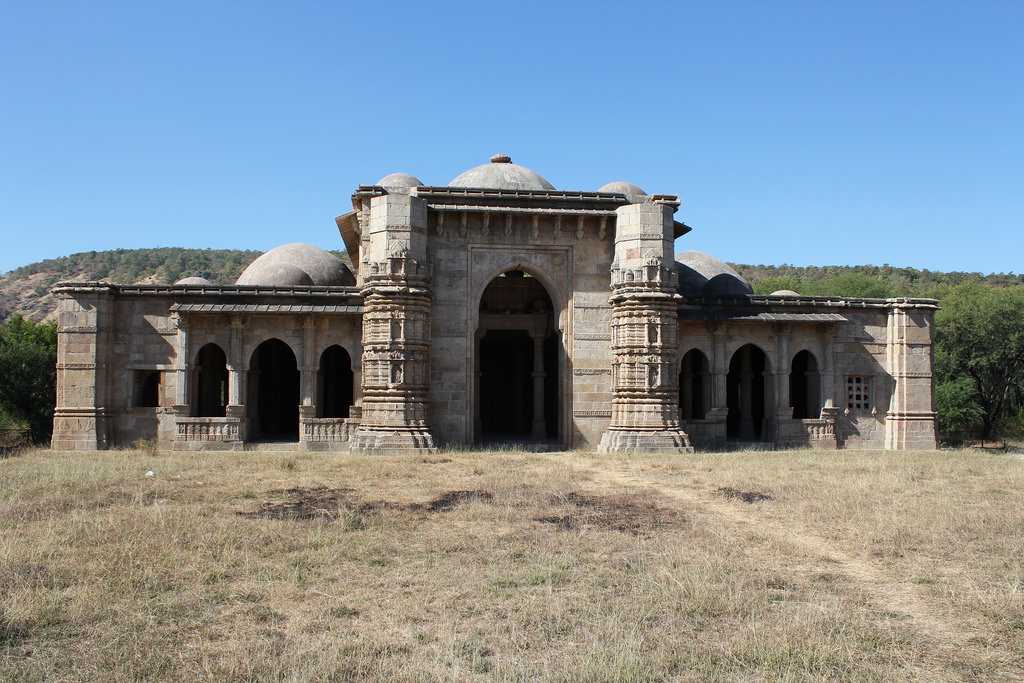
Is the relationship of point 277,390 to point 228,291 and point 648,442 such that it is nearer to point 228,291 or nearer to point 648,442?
point 228,291

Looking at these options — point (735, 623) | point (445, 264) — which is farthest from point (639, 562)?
point (445, 264)

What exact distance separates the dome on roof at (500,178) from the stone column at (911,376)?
39.5 feet

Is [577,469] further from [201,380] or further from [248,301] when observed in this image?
[201,380]

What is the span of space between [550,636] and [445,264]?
1698cm

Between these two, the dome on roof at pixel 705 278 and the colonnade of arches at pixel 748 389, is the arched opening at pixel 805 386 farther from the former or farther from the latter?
the dome on roof at pixel 705 278

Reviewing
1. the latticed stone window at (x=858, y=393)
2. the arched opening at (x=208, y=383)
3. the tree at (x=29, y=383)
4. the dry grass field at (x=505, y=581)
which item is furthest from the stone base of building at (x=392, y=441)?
the latticed stone window at (x=858, y=393)

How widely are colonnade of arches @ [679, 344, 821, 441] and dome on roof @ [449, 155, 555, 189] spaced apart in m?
7.41

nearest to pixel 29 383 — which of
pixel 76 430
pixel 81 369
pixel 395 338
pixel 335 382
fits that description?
pixel 81 369

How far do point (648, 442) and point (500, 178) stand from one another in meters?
9.34

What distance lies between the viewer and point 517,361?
3102cm

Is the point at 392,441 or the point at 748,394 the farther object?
the point at 748,394

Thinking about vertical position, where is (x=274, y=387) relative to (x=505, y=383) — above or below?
below

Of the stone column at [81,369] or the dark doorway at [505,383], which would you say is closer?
the stone column at [81,369]

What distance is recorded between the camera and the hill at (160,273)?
71500mm
